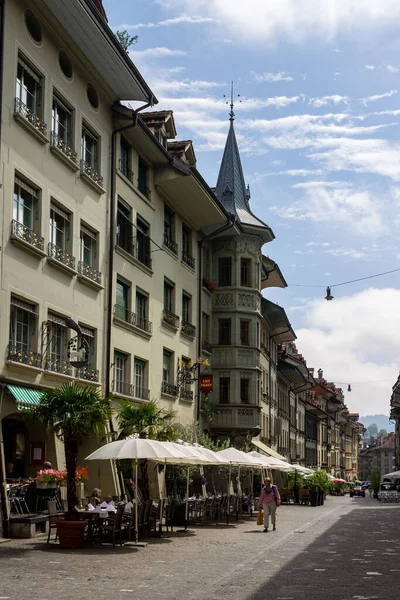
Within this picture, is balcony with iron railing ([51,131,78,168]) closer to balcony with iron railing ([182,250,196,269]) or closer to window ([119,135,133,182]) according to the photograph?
window ([119,135,133,182])

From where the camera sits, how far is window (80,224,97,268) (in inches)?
1096

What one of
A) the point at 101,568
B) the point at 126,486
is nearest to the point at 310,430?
the point at 126,486

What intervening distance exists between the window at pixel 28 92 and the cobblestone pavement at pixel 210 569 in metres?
10.6

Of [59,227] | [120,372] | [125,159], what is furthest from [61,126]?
[120,372]

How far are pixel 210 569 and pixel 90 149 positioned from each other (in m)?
16.3

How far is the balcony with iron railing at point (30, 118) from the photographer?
2264 cm

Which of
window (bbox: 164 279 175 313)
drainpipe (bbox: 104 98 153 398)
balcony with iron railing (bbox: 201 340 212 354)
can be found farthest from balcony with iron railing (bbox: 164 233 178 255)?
drainpipe (bbox: 104 98 153 398)

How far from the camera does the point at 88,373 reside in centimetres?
2748

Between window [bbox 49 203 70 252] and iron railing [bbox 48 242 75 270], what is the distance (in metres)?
0.10

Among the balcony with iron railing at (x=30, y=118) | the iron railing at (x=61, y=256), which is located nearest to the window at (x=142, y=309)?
the iron railing at (x=61, y=256)

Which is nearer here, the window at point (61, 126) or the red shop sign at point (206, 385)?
the window at point (61, 126)

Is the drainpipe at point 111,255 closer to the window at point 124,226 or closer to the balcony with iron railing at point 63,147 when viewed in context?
the window at point 124,226

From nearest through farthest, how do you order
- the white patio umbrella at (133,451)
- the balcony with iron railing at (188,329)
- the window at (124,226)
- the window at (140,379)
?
1. the white patio umbrella at (133,451)
2. the window at (124,226)
3. the window at (140,379)
4. the balcony with iron railing at (188,329)

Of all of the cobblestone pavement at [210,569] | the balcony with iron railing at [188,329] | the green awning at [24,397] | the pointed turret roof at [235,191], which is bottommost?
the cobblestone pavement at [210,569]
